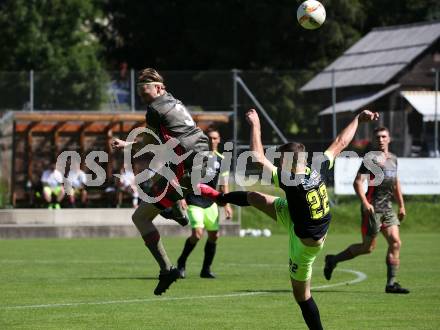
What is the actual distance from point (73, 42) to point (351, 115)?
1982 cm

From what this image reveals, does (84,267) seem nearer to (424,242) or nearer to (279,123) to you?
(424,242)

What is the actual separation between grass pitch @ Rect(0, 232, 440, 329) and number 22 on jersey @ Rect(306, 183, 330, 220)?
1.85 metres

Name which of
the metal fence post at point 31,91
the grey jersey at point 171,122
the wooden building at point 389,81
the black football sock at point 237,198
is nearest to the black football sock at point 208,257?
the grey jersey at point 171,122

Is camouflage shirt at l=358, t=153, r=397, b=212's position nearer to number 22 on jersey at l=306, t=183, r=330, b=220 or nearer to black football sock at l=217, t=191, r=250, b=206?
black football sock at l=217, t=191, r=250, b=206

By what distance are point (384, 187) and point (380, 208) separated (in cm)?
35

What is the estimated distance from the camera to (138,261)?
19.9 m

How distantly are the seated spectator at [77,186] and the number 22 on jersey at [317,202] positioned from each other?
71.0 feet

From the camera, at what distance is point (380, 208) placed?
14938 millimetres

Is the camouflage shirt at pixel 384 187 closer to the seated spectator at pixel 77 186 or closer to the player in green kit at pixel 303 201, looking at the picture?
the player in green kit at pixel 303 201

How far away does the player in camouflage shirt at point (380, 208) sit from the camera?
14.7 m

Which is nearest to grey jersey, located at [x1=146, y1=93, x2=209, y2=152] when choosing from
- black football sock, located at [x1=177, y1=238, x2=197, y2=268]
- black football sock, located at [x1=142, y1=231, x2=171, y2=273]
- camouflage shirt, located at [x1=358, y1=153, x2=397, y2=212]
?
black football sock, located at [x1=142, y1=231, x2=171, y2=273]

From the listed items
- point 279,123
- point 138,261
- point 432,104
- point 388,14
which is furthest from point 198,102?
point 388,14

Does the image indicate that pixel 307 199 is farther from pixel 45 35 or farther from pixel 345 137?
pixel 45 35

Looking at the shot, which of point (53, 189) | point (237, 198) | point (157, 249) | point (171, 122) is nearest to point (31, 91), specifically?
point (53, 189)
